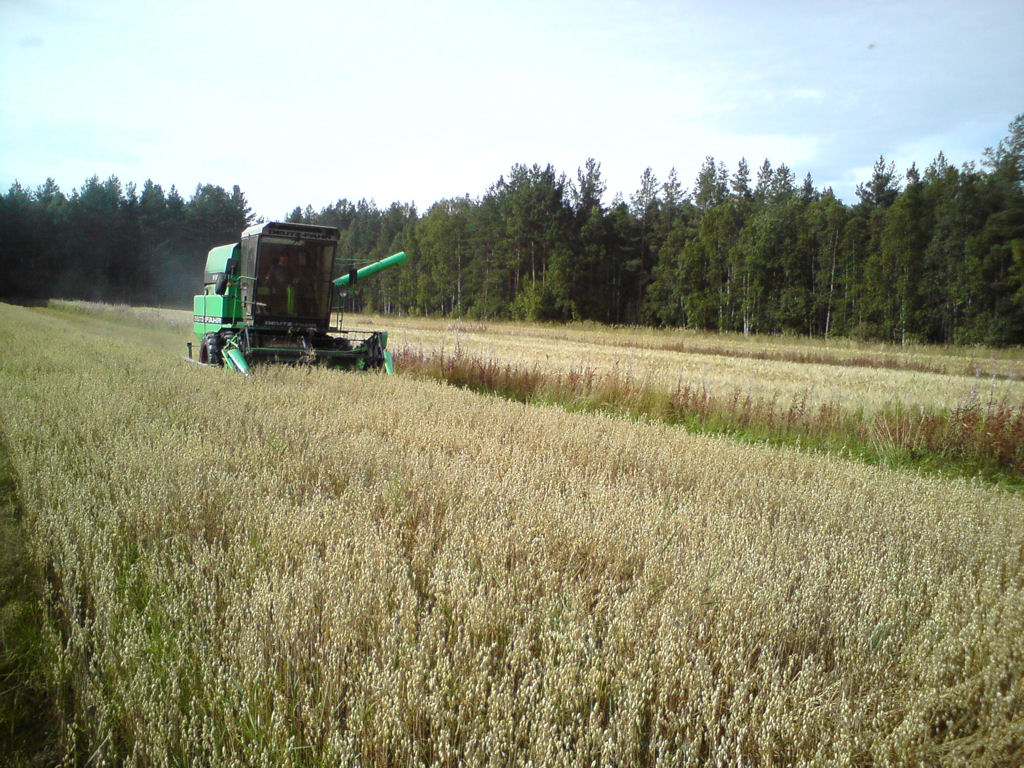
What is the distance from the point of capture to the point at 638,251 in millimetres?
59812

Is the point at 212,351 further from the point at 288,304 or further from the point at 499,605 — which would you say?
the point at 499,605

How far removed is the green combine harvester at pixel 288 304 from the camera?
1280cm

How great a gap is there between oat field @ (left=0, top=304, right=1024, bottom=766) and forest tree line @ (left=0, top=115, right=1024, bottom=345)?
1491 inches

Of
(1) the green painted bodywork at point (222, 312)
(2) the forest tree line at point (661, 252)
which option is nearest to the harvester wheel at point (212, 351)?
(1) the green painted bodywork at point (222, 312)

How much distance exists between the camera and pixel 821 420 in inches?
365

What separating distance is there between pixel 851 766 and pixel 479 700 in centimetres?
131

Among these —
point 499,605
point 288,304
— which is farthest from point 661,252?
point 499,605

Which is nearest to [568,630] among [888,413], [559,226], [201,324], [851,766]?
[851,766]

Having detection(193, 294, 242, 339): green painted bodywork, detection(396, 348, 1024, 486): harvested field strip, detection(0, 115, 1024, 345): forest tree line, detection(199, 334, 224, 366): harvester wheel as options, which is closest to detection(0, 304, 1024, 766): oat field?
detection(396, 348, 1024, 486): harvested field strip

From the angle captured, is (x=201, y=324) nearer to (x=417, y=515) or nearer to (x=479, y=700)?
(x=417, y=515)

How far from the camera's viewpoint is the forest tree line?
37875mm

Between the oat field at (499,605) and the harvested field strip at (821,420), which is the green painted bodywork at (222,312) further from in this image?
the oat field at (499,605)

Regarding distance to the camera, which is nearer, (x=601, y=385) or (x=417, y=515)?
(x=417, y=515)

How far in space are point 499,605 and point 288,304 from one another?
1199 centimetres
